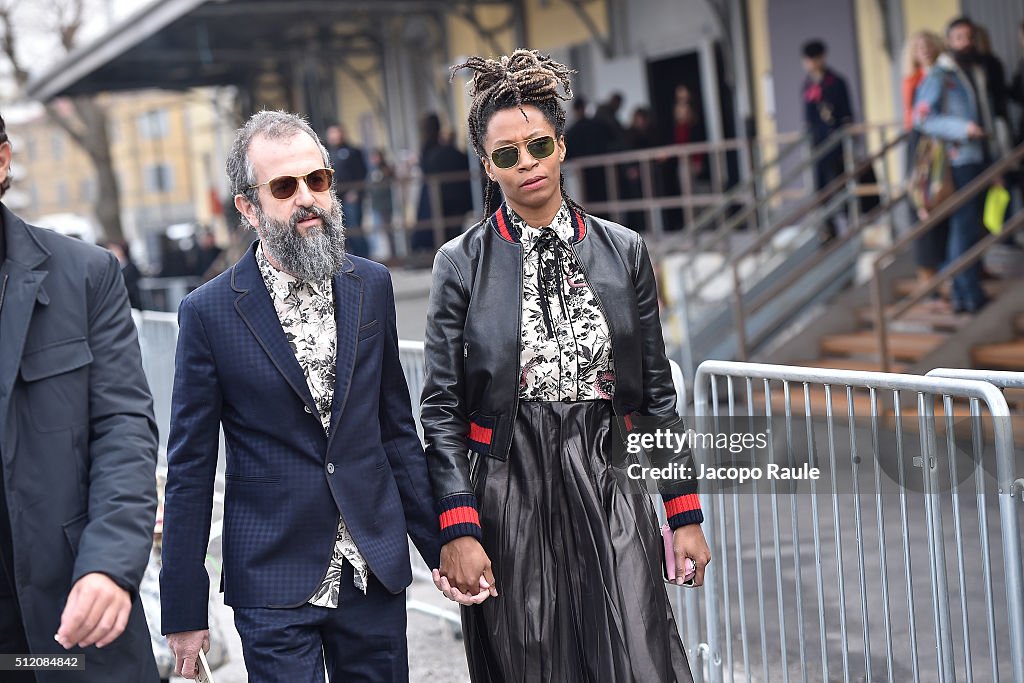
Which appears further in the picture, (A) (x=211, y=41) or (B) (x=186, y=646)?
(A) (x=211, y=41)

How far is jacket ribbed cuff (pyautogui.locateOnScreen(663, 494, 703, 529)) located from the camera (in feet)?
11.0

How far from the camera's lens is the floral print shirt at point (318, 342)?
318cm

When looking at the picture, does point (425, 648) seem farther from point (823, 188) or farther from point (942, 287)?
point (823, 188)

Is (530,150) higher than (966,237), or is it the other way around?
(530,150)

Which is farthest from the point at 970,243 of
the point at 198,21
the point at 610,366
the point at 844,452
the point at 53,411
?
the point at 198,21

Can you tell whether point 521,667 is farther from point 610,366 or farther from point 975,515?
point 975,515

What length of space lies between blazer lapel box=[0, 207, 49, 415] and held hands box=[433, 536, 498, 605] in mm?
1089

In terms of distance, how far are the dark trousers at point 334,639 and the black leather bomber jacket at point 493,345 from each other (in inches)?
9.8

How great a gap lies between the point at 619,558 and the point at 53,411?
135 centimetres

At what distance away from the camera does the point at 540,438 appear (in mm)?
3268

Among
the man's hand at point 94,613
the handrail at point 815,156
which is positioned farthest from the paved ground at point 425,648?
the handrail at point 815,156

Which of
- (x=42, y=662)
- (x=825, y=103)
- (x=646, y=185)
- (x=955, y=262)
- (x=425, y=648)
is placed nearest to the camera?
(x=42, y=662)

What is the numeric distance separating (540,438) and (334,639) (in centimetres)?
69
